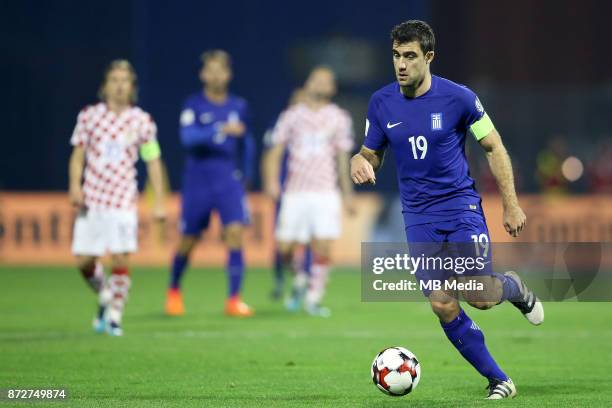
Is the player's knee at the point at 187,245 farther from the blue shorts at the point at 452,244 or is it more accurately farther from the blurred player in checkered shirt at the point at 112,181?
the blue shorts at the point at 452,244

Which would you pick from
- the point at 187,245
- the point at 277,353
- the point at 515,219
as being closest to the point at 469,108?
the point at 515,219

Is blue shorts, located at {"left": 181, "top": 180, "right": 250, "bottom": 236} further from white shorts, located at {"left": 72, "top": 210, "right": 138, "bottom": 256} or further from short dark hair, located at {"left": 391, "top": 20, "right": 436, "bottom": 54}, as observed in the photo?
short dark hair, located at {"left": 391, "top": 20, "right": 436, "bottom": 54}

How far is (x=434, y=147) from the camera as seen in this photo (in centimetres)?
791

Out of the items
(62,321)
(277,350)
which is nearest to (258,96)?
(62,321)

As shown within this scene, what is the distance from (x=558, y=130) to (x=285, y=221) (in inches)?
727

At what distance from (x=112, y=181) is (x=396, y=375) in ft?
14.7

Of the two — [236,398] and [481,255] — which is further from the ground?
[481,255]

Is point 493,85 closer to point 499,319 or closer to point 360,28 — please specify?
point 360,28

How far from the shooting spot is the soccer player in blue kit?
25.6 ft

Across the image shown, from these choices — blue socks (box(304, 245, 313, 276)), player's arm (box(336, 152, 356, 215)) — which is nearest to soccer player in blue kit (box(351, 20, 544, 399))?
player's arm (box(336, 152, 356, 215))

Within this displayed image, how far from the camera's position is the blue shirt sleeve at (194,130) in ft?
43.8

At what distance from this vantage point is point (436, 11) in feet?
99.3

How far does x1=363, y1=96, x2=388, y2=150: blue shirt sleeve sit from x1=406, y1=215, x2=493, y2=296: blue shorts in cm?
56

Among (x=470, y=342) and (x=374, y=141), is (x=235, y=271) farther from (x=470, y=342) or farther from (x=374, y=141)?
(x=470, y=342)
